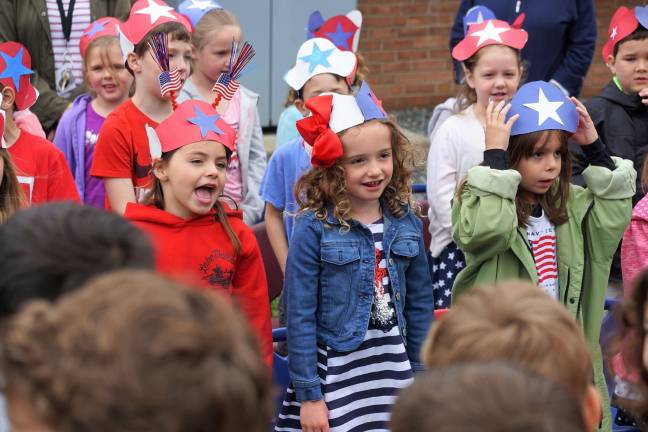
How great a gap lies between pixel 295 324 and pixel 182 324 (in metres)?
2.14

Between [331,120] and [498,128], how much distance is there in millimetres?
631

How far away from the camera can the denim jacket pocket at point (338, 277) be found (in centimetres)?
356

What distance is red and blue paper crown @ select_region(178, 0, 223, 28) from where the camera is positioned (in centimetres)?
534

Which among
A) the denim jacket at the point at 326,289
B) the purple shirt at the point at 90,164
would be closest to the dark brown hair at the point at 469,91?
the denim jacket at the point at 326,289

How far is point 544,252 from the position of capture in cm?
386

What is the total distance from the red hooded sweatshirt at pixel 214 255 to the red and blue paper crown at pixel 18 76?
1.17m

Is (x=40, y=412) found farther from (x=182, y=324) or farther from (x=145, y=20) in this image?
(x=145, y=20)

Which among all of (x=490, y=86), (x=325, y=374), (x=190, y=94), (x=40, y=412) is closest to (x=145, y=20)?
(x=190, y=94)

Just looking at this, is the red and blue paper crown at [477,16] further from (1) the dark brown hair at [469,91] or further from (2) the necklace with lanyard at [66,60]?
(2) the necklace with lanyard at [66,60]

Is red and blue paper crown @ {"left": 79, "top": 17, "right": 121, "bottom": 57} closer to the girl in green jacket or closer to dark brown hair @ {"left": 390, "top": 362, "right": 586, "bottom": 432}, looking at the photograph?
the girl in green jacket

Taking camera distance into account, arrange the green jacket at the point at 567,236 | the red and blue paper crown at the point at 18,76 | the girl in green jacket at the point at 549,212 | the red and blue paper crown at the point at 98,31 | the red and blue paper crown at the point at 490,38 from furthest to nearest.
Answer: the red and blue paper crown at the point at 98,31 → the red and blue paper crown at the point at 490,38 → the red and blue paper crown at the point at 18,76 → the girl in green jacket at the point at 549,212 → the green jacket at the point at 567,236

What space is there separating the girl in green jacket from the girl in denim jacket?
23 centimetres

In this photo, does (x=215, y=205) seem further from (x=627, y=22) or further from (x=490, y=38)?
(x=627, y=22)

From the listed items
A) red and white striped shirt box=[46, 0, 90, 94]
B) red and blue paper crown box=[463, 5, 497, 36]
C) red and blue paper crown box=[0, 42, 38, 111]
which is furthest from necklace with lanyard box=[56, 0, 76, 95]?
red and blue paper crown box=[463, 5, 497, 36]
